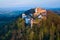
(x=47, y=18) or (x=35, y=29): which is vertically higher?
(x=47, y=18)

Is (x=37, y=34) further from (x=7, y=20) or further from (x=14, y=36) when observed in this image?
(x=7, y=20)

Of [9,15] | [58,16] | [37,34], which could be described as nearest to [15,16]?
[9,15]

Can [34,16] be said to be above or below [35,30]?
above

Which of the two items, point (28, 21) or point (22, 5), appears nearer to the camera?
point (28, 21)

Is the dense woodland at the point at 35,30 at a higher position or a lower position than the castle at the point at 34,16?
lower

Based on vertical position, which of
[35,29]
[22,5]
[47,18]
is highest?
[22,5]

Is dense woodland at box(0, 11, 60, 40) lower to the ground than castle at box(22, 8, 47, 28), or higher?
lower

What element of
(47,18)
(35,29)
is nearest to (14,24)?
(35,29)

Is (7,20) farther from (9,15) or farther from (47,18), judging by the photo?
(47,18)
